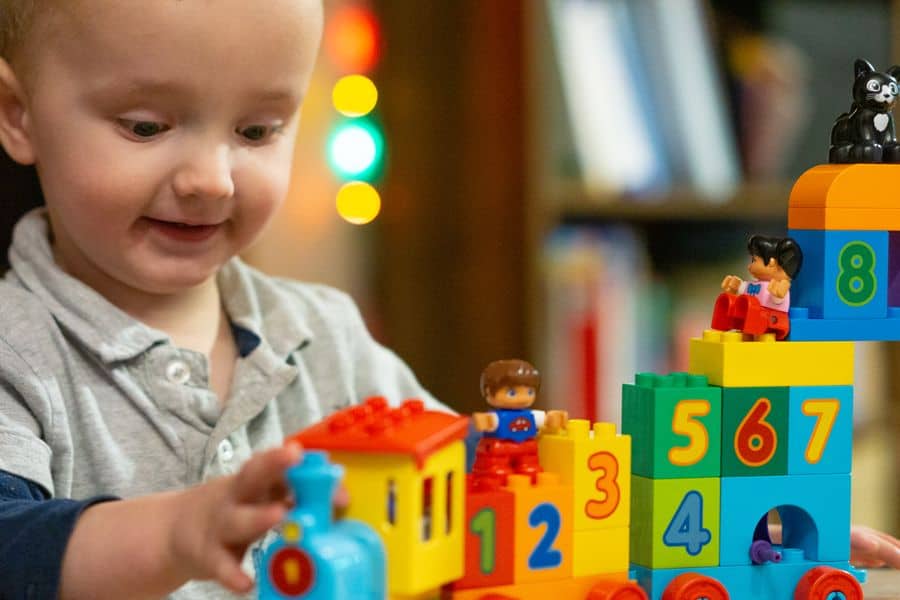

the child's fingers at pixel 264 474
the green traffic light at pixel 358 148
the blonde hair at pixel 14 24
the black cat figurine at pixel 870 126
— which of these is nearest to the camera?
the child's fingers at pixel 264 474

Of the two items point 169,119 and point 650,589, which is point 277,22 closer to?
point 169,119

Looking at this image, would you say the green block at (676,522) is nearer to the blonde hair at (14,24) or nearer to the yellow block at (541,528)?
the yellow block at (541,528)

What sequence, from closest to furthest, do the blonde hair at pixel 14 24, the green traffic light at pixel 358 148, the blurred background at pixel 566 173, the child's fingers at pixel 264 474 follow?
the child's fingers at pixel 264 474 < the blonde hair at pixel 14 24 < the blurred background at pixel 566 173 < the green traffic light at pixel 358 148

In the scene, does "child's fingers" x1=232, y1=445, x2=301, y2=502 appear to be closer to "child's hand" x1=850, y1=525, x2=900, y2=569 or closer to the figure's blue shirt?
the figure's blue shirt

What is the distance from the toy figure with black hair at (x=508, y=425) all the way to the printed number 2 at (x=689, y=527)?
9 cm

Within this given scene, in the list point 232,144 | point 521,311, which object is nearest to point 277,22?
point 232,144

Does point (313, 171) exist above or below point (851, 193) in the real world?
above

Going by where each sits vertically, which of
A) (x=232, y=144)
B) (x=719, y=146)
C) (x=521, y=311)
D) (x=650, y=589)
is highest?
(x=719, y=146)

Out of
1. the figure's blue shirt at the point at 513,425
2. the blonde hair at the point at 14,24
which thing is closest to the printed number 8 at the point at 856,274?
the figure's blue shirt at the point at 513,425

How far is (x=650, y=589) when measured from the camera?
70 cm

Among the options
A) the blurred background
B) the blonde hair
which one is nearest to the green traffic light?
the blurred background

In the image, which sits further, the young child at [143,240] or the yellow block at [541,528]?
the young child at [143,240]

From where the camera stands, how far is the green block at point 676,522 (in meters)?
0.70

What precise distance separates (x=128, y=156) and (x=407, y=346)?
1.17 m
